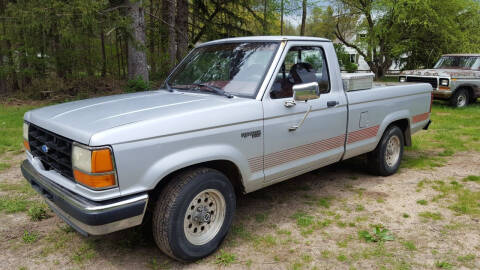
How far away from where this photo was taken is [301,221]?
13.4 ft

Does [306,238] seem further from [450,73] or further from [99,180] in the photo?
[450,73]

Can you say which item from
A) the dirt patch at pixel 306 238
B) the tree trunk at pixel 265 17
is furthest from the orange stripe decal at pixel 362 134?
the tree trunk at pixel 265 17

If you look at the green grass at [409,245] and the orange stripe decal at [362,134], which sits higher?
the orange stripe decal at [362,134]

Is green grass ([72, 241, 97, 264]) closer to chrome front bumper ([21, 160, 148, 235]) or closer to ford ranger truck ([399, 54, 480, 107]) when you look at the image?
chrome front bumper ([21, 160, 148, 235])

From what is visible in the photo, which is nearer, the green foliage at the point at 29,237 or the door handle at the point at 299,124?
the green foliage at the point at 29,237

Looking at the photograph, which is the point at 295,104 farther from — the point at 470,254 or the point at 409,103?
the point at 409,103

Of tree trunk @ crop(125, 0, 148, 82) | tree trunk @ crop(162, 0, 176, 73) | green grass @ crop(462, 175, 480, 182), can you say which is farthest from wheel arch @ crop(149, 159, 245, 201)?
→ tree trunk @ crop(162, 0, 176, 73)

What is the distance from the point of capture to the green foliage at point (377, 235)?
3.70 m

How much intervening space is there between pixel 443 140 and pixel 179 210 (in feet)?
23.0

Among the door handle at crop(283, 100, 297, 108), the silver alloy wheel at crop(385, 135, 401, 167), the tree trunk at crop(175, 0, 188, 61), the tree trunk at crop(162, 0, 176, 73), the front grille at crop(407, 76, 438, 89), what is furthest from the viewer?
the tree trunk at crop(175, 0, 188, 61)

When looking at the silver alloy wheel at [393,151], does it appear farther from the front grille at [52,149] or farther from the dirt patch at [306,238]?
the front grille at [52,149]

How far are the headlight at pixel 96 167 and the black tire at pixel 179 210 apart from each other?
1.62 ft

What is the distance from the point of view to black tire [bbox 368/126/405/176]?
17.7 ft

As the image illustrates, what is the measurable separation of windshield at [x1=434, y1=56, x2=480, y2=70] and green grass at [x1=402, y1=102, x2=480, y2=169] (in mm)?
2430
